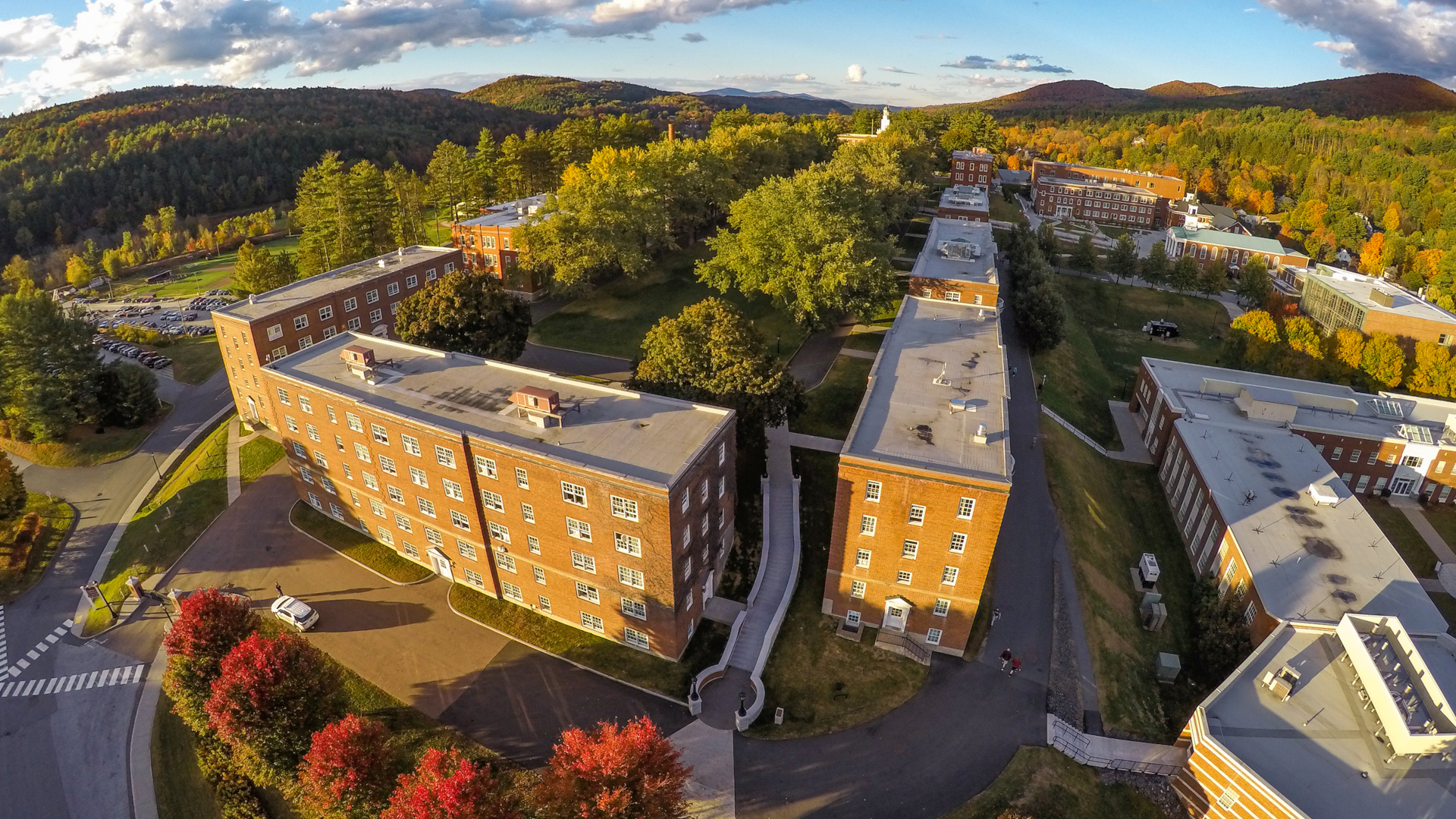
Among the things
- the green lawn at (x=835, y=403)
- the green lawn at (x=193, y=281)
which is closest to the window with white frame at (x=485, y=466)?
the green lawn at (x=835, y=403)

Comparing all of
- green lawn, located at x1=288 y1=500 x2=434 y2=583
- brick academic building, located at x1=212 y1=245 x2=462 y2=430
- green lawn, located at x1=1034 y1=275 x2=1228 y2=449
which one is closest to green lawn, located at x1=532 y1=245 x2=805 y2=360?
brick academic building, located at x1=212 y1=245 x2=462 y2=430

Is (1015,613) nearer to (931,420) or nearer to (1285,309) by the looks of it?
(931,420)

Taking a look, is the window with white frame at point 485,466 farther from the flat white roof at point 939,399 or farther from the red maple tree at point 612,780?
the flat white roof at point 939,399

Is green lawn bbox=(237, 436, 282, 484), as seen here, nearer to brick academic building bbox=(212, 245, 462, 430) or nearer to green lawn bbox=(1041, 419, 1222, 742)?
brick academic building bbox=(212, 245, 462, 430)

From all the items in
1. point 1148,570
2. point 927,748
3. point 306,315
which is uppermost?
point 306,315

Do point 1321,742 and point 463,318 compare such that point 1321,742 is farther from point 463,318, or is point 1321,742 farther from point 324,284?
point 324,284

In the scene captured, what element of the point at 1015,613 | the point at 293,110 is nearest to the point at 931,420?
the point at 1015,613

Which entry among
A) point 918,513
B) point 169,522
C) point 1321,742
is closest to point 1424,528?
point 1321,742
